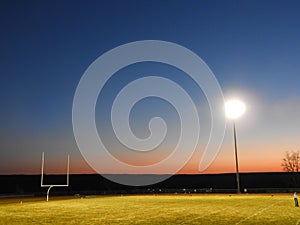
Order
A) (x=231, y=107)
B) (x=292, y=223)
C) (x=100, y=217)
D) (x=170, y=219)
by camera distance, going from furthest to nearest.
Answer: (x=231, y=107), (x=100, y=217), (x=170, y=219), (x=292, y=223)

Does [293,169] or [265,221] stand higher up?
[293,169]

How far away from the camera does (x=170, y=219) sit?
17812 mm

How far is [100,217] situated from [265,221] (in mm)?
8488

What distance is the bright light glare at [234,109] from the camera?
43250mm

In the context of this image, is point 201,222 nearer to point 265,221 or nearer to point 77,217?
point 265,221

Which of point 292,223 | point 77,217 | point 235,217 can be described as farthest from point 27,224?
point 292,223

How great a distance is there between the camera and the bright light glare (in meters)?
43.2

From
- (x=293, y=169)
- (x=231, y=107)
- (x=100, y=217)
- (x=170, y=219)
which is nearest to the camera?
(x=170, y=219)

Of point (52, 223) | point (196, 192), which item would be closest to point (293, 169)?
point (196, 192)

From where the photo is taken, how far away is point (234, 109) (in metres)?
43.2

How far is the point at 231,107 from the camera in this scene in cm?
4338

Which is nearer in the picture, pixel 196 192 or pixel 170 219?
pixel 170 219

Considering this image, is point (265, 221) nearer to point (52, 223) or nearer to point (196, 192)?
point (52, 223)

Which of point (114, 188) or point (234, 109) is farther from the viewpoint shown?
point (114, 188)
